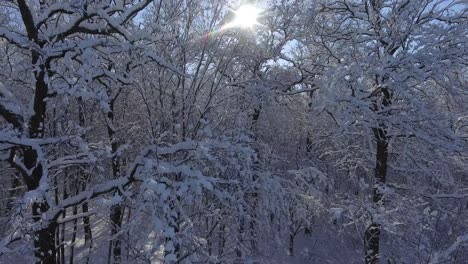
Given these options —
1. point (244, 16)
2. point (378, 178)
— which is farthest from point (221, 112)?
point (378, 178)

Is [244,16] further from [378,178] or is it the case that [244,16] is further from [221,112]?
[378,178]

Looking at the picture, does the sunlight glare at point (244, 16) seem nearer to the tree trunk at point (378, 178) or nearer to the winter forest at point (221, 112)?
the winter forest at point (221, 112)

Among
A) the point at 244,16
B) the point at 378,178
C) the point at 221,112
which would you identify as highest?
the point at 244,16

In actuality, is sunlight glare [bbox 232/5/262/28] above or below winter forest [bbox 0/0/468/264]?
above

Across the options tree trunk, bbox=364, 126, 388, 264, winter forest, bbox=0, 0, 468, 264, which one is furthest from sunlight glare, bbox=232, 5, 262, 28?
tree trunk, bbox=364, 126, 388, 264

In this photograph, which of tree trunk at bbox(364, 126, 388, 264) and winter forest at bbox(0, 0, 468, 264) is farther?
tree trunk at bbox(364, 126, 388, 264)

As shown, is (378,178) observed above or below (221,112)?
below

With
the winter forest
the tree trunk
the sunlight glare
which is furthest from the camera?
the tree trunk

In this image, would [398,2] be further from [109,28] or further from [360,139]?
[109,28]

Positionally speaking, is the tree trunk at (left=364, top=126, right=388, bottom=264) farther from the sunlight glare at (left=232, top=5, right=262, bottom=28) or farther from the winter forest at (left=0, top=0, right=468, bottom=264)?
the sunlight glare at (left=232, top=5, right=262, bottom=28)

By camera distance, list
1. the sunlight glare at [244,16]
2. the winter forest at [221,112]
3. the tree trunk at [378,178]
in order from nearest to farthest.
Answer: the winter forest at [221,112] → the sunlight glare at [244,16] → the tree trunk at [378,178]

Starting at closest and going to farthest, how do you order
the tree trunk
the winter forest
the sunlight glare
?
1. the winter forest
2. the sunlight glare
3. the tree trunk

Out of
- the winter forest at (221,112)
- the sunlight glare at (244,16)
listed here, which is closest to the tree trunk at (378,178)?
the winter forest at (221,112)

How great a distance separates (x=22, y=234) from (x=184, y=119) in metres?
3.81
